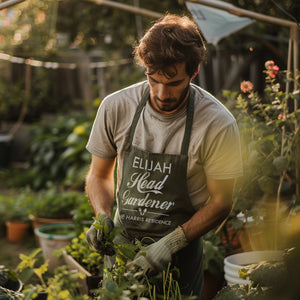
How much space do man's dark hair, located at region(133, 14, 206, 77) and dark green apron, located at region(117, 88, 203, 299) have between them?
10.3 inches

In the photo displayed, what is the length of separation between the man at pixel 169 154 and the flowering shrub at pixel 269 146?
2.85ft

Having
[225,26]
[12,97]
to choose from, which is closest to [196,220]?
[225,26]

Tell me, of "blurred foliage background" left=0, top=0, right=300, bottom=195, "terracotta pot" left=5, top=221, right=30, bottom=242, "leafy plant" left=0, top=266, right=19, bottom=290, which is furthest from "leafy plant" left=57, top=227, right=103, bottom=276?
"blurred foliage background" left=0, top=0, right=300, bottom=195

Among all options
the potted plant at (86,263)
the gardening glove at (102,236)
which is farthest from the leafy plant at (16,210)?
the gardening glove at (102,236)

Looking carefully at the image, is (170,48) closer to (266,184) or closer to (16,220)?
(266,184)

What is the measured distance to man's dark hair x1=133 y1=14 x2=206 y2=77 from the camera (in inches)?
82.7

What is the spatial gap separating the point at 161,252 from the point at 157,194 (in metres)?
0.36

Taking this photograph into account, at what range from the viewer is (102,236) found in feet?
7.24

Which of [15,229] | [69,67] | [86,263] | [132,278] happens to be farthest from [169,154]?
[69,67]

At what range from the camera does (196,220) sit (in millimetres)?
2273

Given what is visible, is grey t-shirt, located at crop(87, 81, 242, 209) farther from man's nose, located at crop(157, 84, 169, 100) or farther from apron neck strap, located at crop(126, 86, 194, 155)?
man's nose, located at crop(157, 84, 169, 100)

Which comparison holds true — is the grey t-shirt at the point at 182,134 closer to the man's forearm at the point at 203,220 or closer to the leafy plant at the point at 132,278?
the man's forearm at the point at 203,220

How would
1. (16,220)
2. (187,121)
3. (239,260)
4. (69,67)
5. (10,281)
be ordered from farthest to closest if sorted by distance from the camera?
(69,67) < (16,220) < (239,260) < (10,281) < (187,121)

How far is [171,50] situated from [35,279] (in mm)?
2706
